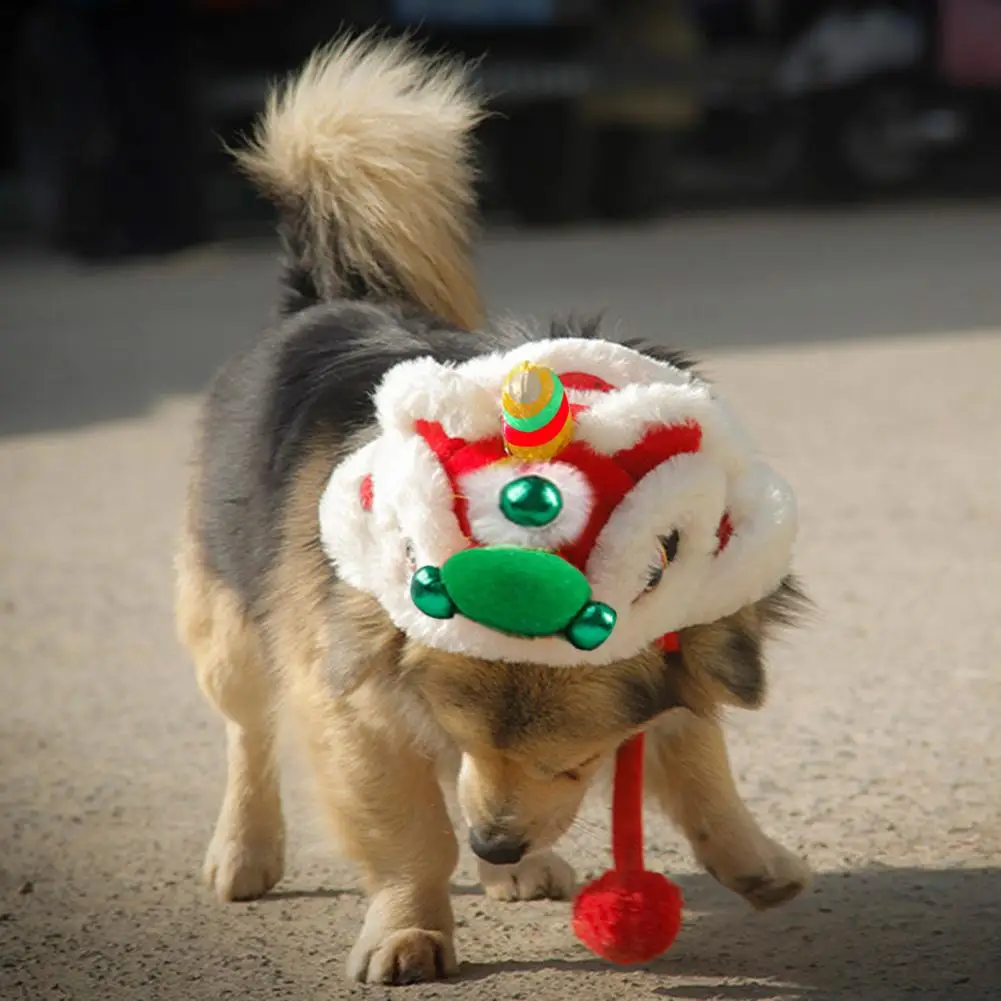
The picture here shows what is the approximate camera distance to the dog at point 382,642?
2.99m

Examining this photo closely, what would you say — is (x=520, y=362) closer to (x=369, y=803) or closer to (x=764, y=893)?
(x=369, y=803)

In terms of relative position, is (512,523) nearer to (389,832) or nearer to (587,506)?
(587,506)

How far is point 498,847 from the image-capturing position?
9.75ft

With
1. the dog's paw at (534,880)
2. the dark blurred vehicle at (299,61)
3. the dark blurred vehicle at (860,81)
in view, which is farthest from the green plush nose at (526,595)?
the dark blurred vehicle at (860,81)

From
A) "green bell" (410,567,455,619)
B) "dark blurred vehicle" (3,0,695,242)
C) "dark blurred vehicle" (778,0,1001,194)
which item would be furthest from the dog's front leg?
"dark blurred vehicle" (778,0,1001,194)

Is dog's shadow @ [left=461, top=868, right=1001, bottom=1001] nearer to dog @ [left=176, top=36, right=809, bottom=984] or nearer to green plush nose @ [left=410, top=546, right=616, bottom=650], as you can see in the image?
dog @ [left=176, top=36, right=809, bottom=984]

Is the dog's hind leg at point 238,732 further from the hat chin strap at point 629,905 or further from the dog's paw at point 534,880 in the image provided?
the hat chin strap at point 629,905

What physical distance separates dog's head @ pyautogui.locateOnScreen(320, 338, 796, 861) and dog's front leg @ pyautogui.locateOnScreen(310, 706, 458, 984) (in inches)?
12.4

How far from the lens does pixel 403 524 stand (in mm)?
2918

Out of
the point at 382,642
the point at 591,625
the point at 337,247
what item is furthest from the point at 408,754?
the point at 337,247

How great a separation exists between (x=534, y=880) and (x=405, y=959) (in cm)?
51

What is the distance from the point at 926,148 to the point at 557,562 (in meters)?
13.5

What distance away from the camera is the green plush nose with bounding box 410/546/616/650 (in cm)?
275

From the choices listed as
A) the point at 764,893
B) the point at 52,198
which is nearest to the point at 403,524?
the point at 764,893
